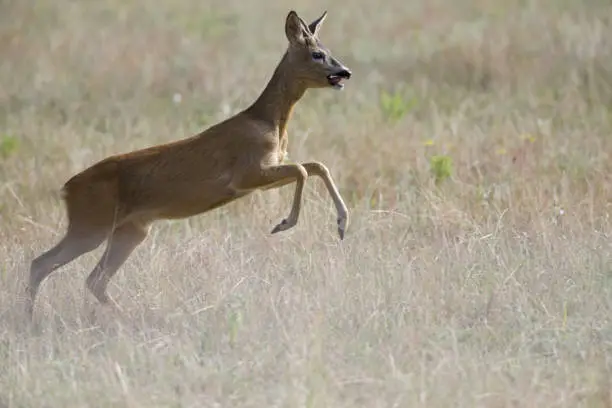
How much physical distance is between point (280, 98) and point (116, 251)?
1.34 m

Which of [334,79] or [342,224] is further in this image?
[334,79]

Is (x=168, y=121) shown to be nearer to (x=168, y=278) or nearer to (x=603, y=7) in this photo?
(x=168, y=278)

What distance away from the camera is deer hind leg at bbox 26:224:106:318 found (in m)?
8.86

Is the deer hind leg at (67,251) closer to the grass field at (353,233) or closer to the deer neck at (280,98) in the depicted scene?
the grass field at (353,233)

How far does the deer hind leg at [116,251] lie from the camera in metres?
8.90

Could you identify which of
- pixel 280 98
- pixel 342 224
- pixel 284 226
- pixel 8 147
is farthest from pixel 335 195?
pixel 8 147

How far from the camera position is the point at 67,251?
8.91 m

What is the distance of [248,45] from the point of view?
744 inches

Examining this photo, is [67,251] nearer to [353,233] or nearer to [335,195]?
[335,195]

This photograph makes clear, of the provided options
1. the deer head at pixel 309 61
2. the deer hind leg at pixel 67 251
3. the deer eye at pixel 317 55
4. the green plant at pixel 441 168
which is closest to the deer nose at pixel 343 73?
the deer head at pixel 309 61

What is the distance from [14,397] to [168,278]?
7.10ft

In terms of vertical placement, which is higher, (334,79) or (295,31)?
(295,31)

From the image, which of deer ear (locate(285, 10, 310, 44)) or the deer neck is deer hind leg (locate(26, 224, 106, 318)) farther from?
deer ear (locate(285, 10, 310, 44))

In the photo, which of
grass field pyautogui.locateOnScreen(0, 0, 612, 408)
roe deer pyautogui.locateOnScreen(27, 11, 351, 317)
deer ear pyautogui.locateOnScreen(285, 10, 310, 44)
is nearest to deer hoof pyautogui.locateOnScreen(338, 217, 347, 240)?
roe deer pyautogui.locateOnScreen(27, 11, 351, 317)
